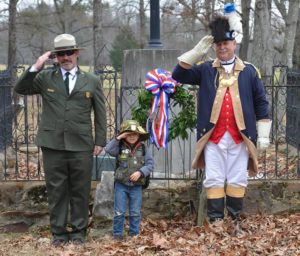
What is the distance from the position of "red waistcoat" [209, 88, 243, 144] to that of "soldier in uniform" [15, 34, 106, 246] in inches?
45.4

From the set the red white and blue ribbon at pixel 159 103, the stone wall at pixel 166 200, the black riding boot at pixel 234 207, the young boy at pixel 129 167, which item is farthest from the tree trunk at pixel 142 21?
the black riding boot at pixel 234 207

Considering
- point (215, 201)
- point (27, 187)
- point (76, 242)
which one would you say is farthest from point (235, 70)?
point (27, 187)

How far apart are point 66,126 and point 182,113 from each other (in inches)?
63.6

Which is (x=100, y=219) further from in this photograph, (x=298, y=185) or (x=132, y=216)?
(x=298, y=185)

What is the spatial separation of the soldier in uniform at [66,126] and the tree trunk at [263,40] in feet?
29.3

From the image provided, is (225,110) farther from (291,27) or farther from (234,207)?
(291,27)

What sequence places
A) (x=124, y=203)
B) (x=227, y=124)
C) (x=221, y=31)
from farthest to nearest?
(x=124, y=203), (x=227, y=124), (x=221, y=31)

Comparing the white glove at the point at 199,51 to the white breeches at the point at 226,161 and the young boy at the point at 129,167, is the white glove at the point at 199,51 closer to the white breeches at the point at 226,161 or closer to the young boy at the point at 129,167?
the white breeches at the point at 226,161

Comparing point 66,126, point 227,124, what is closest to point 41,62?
point 66,126

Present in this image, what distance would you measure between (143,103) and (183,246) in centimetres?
207

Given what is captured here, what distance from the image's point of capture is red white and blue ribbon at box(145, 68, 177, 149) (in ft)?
20.9

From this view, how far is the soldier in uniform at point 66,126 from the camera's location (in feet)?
18.4

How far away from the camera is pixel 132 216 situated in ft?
19.7

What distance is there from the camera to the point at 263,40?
50.2ft
